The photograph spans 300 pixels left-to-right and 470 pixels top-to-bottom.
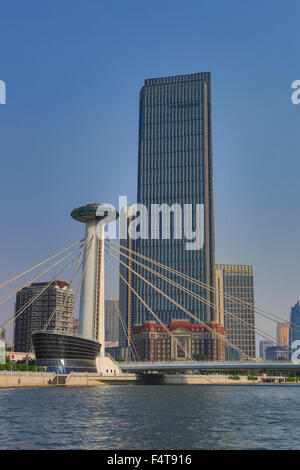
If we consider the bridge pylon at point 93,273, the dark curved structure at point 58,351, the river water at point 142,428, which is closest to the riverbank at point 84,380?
the dark curved structure at point 58,351

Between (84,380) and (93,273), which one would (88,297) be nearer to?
(93,273)

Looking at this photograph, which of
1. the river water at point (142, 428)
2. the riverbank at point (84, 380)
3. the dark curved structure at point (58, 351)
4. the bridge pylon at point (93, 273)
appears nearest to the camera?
the river water at point (142, 428)

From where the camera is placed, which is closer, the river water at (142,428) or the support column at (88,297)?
the river water at (142,428)

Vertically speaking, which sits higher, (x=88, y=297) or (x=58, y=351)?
(x=88, y=297)

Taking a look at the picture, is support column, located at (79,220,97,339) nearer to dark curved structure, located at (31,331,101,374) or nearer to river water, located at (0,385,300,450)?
dark curved structure, located at (31,331,101,374)

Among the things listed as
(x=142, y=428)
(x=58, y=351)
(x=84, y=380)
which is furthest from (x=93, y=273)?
(x=142, y=428)

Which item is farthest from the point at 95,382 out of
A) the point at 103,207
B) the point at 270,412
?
the point at 270,412

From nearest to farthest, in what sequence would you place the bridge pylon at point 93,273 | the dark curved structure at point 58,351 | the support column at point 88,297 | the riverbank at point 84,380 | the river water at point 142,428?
the river water at point 142,428 → the riverbank at point 84,380 → the dark curved structure at point 58,351 → the support column at point 88,297 → the bridge pylon at point 93,273

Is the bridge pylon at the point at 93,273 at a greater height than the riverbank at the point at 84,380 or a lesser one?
greater

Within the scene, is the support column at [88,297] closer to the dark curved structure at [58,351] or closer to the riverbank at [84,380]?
the dark curved structure at [58,351]

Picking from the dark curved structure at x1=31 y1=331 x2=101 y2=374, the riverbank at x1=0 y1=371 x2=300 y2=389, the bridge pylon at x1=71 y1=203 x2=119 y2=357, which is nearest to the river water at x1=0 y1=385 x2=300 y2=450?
the riverbank at x1=0 y1=371 x2=300 y2=389
